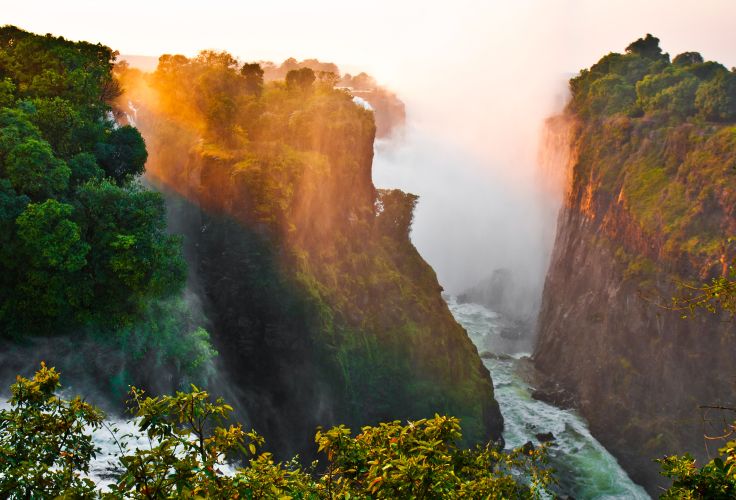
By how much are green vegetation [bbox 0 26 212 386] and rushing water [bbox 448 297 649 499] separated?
36.2m

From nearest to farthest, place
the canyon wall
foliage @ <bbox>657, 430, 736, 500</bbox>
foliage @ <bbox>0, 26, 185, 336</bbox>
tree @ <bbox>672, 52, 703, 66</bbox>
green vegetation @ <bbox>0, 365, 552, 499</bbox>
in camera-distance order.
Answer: green vegetation @ <bbox>0, 365, 552, 499</bbox>
foliage @ <bbox>657, 430, 736, 500</bbox>
foliage @ <bbox>0, 26, 185, 336</bbox>
the canyon wall
tree @ <bbox>672, 52, 703, 66</bbox>

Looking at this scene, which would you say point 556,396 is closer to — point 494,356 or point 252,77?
point 494,356

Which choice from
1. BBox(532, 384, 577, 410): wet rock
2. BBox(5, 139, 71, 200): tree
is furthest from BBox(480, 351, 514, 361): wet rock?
BBox(5, 139, 71, 200): tree

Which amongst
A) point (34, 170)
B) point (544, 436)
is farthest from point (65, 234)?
point (544, 436)

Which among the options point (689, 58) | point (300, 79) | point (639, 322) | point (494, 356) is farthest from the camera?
point (494, 356)

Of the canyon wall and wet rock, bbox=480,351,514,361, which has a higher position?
the canyon wall

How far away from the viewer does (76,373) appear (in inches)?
998

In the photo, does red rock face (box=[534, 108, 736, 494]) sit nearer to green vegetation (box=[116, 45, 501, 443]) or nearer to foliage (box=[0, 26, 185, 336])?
green vegetation (box=[116, 45, 501, 443])

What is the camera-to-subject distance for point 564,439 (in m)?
53.6

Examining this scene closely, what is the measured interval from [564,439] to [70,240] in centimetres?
4945

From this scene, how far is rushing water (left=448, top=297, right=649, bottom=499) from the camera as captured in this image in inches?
1848

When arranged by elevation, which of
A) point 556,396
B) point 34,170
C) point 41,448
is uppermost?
point 34,170

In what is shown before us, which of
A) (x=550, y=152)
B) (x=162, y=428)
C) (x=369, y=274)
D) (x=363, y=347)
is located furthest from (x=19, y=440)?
(x=550, y=152)

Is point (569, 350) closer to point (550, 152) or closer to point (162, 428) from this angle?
point (550, 152)
